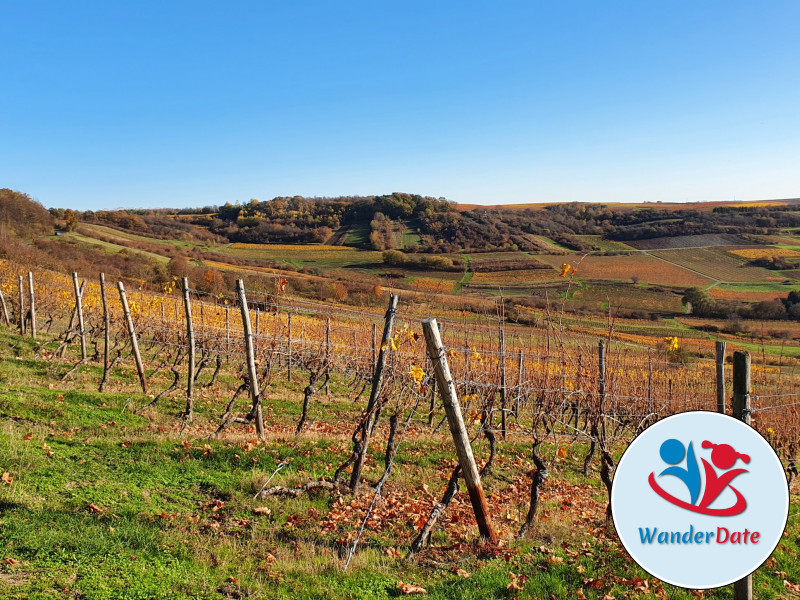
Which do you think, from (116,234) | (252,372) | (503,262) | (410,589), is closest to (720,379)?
(410,589)

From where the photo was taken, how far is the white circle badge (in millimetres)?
3184

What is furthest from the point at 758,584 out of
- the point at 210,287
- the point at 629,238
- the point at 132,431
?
the point at 629,238

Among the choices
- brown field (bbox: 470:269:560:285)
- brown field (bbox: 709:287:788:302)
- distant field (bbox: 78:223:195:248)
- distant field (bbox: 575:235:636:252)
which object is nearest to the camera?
brown field (bbox: 709:287:788:302)

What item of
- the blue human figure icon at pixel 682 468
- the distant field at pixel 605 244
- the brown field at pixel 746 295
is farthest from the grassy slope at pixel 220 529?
the distant field at pixel 605 244

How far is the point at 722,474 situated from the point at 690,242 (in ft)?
287

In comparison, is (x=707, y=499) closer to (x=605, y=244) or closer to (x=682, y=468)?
(x=682, y=468)

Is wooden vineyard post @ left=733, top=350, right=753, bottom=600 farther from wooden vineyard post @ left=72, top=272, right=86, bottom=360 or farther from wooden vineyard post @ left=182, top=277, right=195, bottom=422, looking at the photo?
wooden vineyard post @ left=72, top=272, right=86, bottom=360

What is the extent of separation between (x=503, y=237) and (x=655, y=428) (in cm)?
8230

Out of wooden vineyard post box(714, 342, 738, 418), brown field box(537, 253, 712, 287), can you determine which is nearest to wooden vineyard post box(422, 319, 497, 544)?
wooden vineyard post box(714, 342, 738, 418)

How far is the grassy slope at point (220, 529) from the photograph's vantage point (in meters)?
3.95

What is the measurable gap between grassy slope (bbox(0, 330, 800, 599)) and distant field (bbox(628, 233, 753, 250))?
79.5m

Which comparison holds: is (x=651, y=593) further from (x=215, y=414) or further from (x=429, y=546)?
(x=215, y=414)

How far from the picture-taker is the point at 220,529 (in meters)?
4.95

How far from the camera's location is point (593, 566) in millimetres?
4613
